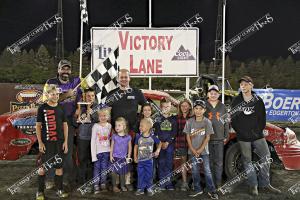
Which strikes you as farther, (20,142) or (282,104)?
(282,104)

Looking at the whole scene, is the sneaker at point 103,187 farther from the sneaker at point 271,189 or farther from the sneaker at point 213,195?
the sneaker at point 271,189

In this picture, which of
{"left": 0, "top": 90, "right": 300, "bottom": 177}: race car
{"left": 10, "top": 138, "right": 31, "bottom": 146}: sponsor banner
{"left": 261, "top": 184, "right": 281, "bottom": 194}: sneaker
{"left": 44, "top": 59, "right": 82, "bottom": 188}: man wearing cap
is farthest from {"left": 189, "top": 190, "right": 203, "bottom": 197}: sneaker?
{"left": 10, "top": 138, "right": 31, "bottom": 146}: sponsor banner

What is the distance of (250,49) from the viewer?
46.3 m

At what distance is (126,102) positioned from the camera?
4883 mm

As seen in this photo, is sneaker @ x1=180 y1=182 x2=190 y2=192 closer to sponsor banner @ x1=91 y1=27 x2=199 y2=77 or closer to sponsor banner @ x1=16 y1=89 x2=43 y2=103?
sponsor banner @ x1=91 y1=27 x2=199 y2=77

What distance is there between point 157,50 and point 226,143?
322 cm

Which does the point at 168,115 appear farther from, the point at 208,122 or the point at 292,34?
the point at 292,34

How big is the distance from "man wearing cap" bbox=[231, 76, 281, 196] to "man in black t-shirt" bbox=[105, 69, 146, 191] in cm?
144

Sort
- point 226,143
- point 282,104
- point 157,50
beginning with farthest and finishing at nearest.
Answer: point 282,104
point 157,50
point 226,143

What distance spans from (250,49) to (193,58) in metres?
41.4

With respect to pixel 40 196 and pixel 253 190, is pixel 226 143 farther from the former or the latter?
pixel 40 196

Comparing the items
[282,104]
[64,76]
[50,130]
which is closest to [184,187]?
[50,130]

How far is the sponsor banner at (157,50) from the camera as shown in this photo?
750cm

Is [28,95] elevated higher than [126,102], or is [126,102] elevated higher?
[28,95]
